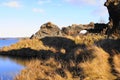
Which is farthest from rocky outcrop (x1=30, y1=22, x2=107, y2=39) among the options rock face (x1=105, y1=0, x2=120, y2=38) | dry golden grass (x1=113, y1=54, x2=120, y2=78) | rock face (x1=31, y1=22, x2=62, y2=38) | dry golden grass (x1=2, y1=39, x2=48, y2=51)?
dry golden grass (x1=113, y1=54, x2=120, y2=78)

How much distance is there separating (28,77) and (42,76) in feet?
3.44

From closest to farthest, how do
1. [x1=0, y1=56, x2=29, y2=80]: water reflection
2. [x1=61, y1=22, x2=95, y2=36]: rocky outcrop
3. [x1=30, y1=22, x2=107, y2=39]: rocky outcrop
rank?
[x1=0, y1=56, x2=29, y2=80]: water reflection → [x1=30, y1=22, x2=107, y2=39]: rocky outcrop → [x1=61, y1=22, x2=95, y2=36]: rocky outcrop

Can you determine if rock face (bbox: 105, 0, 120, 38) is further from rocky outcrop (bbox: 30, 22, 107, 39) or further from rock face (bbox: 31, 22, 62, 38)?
rock face (bbox: 31, 22, 62, 38)

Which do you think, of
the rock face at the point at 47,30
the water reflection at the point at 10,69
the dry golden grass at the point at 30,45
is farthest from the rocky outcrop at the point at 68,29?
the water reflection at the point at 10,69

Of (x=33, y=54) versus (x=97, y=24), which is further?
(x=97, y=24)

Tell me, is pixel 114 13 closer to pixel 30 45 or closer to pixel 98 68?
pixel 98 68

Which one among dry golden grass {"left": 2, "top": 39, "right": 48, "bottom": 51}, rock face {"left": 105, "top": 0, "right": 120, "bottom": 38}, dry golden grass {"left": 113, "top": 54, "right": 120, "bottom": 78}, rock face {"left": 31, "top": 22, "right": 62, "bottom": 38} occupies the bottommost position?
dry golden grass {"left": 2, "top": 39, "right": 48, "bottom": 51}

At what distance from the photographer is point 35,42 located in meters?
65.2

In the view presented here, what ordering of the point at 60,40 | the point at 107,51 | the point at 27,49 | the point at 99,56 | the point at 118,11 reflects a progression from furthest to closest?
1. the point at 27,49
2. the point at 60,40
3. the point at 118,11
4. the point at 107,51
5. the point at 99,56

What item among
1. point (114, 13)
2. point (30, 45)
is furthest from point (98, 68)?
point (30, 45)

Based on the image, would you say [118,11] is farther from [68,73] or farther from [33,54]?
[33,54]

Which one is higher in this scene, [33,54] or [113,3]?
[113,3]

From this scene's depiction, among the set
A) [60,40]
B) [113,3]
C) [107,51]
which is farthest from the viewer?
A: [60,40]

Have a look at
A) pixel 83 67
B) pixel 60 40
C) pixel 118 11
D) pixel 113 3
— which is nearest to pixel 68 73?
pixel 83 67
